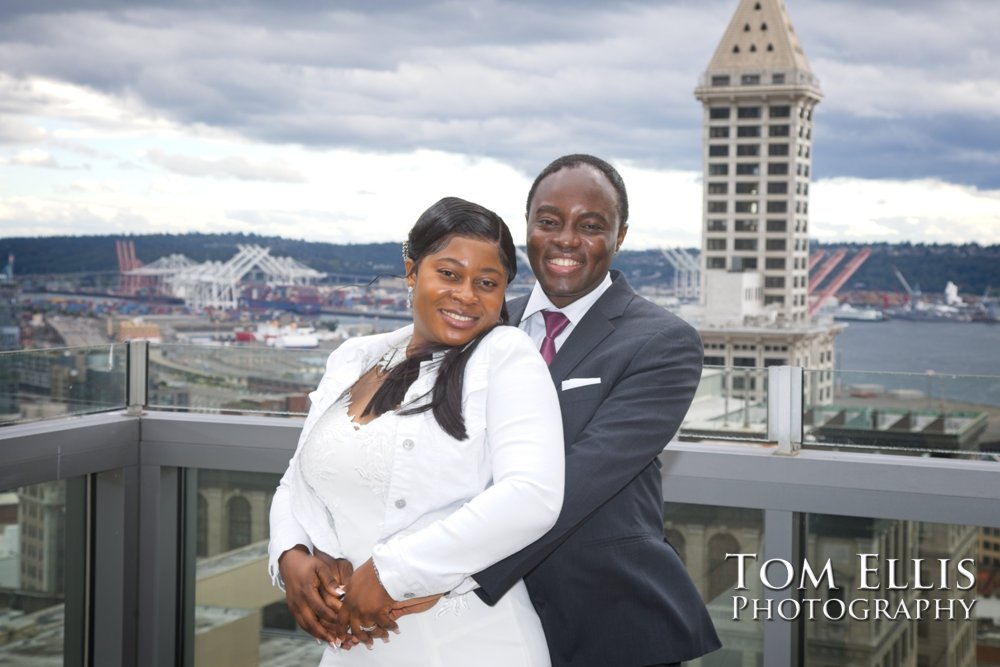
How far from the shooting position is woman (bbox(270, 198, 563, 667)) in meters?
1.30

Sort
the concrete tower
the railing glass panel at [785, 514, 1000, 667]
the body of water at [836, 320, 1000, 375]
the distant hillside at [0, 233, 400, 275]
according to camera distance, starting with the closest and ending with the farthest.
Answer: the railing glass panel at [785, 514, 1000, 667] → the distant hillside at [0, 233, 400, 275] → the body of water at [836, 320, 1000, 375] → the concrete tower

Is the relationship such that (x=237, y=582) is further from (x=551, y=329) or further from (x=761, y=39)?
(x=761, y=39)

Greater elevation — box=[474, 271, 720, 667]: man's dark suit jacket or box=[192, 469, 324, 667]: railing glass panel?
box=[474, 271, 720, 667]: man's dark suit jacket

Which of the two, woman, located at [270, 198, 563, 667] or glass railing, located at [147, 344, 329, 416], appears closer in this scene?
woman, located at [270, 198, 563, 667]

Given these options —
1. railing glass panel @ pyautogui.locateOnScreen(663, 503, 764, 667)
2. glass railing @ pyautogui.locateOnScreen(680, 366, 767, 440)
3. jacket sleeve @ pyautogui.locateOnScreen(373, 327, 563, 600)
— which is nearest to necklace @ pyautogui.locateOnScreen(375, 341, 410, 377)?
jacket sleeve @ pyautogui.locateOnScreen(373, 327, 563, 600)

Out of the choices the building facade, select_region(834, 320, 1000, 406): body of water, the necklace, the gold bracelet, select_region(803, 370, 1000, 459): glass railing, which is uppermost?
Result: the building facade

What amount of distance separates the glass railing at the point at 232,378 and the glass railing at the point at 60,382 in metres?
0.12

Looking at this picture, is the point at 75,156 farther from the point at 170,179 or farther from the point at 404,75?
the point at 404,75

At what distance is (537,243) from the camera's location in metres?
1.82

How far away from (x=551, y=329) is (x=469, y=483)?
0.53 m

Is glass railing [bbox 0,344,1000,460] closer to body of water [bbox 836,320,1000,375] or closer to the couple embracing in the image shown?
the couple embracing

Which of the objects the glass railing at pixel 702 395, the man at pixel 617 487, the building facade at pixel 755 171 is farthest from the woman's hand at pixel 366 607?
the building facade at pixel 755 171

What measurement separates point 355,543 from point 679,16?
112 m

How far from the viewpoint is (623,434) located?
1550mm
